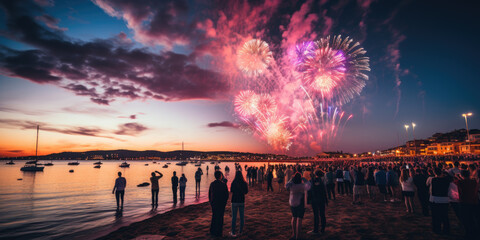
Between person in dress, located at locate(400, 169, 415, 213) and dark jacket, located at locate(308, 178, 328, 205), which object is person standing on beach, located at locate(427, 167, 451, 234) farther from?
dark jacket, located at locate(308, 178, 328, 205)

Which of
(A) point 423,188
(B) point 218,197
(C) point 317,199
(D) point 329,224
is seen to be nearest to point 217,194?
(B) point 218,197

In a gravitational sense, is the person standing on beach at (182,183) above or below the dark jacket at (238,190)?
below

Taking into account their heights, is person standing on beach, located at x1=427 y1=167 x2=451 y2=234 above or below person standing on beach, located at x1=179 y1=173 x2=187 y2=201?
above

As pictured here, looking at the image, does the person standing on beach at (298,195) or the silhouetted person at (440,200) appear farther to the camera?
the silhouetted person at (440,200)

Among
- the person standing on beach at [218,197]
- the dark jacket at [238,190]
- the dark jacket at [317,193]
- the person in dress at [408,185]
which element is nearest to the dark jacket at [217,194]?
the person standing on beach at [218,197]

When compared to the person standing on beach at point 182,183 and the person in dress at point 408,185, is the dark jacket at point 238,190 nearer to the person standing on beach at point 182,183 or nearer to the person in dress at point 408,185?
the person in dress at point 408,185

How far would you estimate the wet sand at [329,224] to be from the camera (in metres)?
8.02

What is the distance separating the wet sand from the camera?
316 inches

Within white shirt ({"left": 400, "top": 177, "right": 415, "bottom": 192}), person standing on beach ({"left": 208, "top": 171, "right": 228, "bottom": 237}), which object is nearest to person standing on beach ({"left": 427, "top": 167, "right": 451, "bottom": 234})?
white shirt ({"left": 400, "top": 177, "right": 415, "bottom": 192})

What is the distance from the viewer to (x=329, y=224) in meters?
9.31

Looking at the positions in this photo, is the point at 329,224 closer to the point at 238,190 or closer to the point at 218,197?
the point at 238,190

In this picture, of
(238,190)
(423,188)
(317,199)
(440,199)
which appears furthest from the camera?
(423,188)

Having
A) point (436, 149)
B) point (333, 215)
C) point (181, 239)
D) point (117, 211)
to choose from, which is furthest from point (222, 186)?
point (436, 149)

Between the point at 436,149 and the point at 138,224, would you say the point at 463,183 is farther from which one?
the point at 436,149
